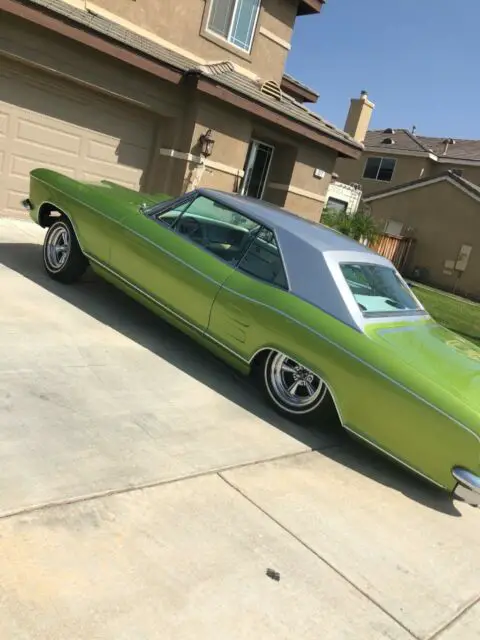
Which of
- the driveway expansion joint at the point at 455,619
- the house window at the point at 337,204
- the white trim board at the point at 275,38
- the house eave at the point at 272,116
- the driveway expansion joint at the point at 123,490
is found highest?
the white trim board at the point at 275,38

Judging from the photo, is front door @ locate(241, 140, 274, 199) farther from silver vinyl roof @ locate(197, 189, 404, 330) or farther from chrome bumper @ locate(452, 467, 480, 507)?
chrome bumper @ locate(452, 467, 480, 507)

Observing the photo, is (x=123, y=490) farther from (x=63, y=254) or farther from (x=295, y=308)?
(x=63, y=254)

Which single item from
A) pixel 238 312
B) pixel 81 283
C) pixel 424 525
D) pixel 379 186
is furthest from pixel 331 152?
pixel 379 186

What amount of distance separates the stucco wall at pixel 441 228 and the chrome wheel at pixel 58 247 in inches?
834

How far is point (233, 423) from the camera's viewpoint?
12.9 ft

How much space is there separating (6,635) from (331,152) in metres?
12.1

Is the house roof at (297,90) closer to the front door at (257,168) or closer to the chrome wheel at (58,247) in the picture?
the front door at (257,168)

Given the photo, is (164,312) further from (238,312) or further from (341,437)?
(341,437)

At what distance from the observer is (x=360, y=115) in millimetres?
25484

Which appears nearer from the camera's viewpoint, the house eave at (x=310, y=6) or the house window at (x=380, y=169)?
the house eave at (x=310, y=6)

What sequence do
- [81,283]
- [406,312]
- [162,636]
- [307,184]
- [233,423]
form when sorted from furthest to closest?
[307,184], [81,283], [406,312], [233,423], [162,636]

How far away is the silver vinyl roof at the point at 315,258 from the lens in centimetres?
409

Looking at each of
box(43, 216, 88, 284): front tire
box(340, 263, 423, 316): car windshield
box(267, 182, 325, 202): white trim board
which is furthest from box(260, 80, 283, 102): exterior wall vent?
box(340, 263, 423, 316): car windshield

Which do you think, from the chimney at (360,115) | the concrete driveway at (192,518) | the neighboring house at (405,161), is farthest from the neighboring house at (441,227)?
the concrete driveway at (192,518)
